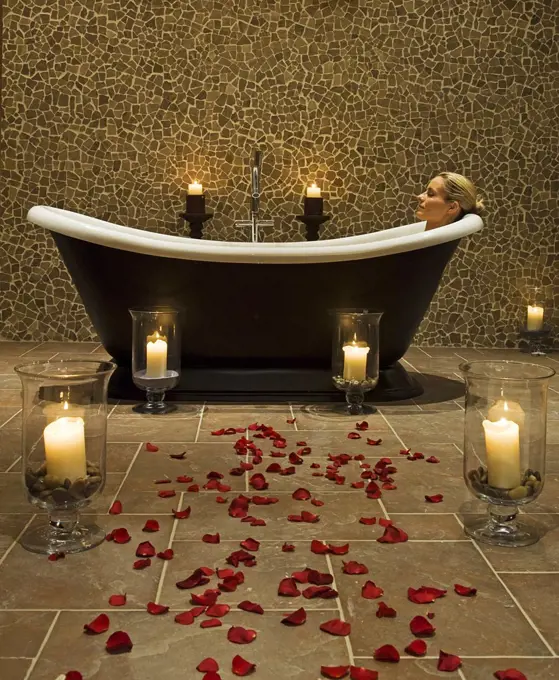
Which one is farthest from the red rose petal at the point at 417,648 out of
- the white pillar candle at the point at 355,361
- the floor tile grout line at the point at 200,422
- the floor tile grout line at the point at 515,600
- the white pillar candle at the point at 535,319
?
the white pillar candle at the point at 535,319

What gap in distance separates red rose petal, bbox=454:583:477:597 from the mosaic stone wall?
11.2 feet

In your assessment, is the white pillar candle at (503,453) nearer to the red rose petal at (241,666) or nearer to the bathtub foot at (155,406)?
the red rose petal at (241,666)

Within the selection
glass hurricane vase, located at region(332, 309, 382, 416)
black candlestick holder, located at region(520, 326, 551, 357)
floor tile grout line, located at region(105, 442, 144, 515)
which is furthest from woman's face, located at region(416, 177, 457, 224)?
floor tile grout line, located at region(105, 442, 144, 515)

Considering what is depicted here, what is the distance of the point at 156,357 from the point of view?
305cm

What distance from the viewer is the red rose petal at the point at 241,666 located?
4.30 ft

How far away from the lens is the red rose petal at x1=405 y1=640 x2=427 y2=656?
1382mm

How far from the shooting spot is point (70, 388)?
172cm

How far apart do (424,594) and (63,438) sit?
78cm

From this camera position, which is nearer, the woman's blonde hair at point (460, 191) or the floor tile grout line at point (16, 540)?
the floor tile grout line at point (16, 540)

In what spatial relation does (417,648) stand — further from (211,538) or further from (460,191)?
(460,191)

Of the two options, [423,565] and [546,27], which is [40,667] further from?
[546,27]

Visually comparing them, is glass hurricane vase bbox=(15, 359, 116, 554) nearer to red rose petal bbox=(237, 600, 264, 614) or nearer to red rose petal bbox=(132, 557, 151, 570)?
red rose petal bbox=(132, 557, 151, 570)

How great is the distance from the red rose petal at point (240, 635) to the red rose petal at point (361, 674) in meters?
0.19

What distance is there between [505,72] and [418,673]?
417 cm
